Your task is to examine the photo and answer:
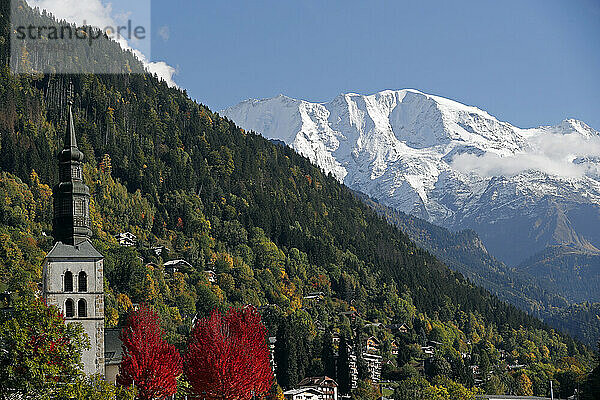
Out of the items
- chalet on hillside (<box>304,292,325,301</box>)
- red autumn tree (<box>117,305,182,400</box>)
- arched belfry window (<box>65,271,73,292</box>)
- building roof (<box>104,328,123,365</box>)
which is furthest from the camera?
chalet on hillside (<box>304,292,325,301</box>)

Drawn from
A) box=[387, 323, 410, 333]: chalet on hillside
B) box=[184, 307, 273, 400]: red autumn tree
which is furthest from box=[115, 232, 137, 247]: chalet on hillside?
box=[184, 307, 273, 400]: red autumn tree

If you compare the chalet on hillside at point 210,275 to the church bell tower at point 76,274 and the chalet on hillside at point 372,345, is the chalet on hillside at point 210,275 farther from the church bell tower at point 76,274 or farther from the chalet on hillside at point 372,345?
the church bell tower at point 76,274

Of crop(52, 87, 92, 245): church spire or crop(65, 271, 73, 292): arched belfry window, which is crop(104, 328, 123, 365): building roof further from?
crop(52, 87, 92, 245): church spire

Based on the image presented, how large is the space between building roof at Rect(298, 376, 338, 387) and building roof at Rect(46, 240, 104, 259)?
5589 cm

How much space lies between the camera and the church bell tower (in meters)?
81.1

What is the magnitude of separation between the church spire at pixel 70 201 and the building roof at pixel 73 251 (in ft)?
1.59

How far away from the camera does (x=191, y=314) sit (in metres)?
154

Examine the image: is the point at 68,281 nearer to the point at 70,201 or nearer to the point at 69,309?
the point at 69,309

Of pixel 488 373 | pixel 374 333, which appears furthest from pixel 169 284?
pixel 488 373

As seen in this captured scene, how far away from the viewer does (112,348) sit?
97.1 meters

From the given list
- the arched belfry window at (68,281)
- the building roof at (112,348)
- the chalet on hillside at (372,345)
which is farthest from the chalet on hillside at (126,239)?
the arched belfry window at (68,281)

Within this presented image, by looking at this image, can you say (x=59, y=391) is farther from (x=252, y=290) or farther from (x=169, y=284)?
(x=252, y=290)

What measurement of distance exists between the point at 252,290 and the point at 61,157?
320 ft

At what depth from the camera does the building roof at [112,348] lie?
3751 inches
